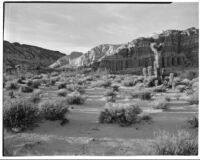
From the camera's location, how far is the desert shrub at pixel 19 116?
478 cm

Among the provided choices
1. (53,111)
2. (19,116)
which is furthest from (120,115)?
(19,116)

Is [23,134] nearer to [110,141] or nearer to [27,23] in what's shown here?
[110,141]

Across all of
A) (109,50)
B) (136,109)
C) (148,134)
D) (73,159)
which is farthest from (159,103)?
(109,50)

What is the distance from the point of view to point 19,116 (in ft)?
16.2

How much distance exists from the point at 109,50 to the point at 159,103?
63431mm

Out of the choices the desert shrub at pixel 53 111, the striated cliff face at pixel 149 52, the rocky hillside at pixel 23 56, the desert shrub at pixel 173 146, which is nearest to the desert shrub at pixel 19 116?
the desert shrub at pixel 53 111

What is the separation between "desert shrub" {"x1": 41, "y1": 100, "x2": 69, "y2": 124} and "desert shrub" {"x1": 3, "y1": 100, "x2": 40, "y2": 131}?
454 mm

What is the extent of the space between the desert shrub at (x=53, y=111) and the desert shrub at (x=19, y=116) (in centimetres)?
45

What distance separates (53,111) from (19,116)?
0.93 meters

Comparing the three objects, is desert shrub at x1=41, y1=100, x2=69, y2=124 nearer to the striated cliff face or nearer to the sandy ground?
the sandy ground

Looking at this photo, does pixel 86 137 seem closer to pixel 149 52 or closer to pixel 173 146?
pixel 173 146

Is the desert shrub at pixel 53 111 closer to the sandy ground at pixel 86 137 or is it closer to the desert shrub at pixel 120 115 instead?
the sandy ground at pixel 86 137

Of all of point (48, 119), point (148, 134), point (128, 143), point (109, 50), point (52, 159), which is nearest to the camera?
point (52, 159)

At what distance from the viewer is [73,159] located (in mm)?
3963
